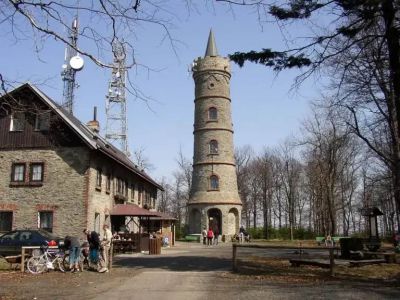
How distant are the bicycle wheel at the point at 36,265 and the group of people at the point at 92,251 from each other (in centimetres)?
101

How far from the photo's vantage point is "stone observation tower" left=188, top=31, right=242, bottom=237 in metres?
49.1

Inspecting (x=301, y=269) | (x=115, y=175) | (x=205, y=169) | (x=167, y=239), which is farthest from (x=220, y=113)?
(x=301, y=269)

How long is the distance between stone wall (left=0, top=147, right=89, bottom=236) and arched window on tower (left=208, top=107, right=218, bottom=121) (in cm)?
2317

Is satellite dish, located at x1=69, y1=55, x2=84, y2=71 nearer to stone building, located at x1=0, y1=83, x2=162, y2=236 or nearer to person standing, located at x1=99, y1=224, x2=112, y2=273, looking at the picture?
stone building, located at x1=0, y1=83, x2=162, y2=236

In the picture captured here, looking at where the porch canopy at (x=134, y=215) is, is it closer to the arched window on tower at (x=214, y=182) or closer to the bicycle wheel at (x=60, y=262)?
the bicycle wheel at (x=60, y=262)

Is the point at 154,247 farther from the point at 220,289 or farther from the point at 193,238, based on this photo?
the point at 193,238

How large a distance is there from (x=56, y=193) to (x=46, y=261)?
9450 mm

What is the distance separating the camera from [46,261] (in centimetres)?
1873

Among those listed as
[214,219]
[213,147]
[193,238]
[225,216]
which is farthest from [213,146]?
[193,238]

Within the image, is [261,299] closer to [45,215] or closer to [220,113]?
[45,215]

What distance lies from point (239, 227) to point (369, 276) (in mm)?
33748

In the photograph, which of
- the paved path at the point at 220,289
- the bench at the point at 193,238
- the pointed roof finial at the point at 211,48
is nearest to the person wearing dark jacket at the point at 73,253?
the paved path at the point at 220,289

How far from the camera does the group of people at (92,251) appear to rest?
1888 centimetres

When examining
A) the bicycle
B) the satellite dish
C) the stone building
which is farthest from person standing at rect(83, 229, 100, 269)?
the satellite dish
